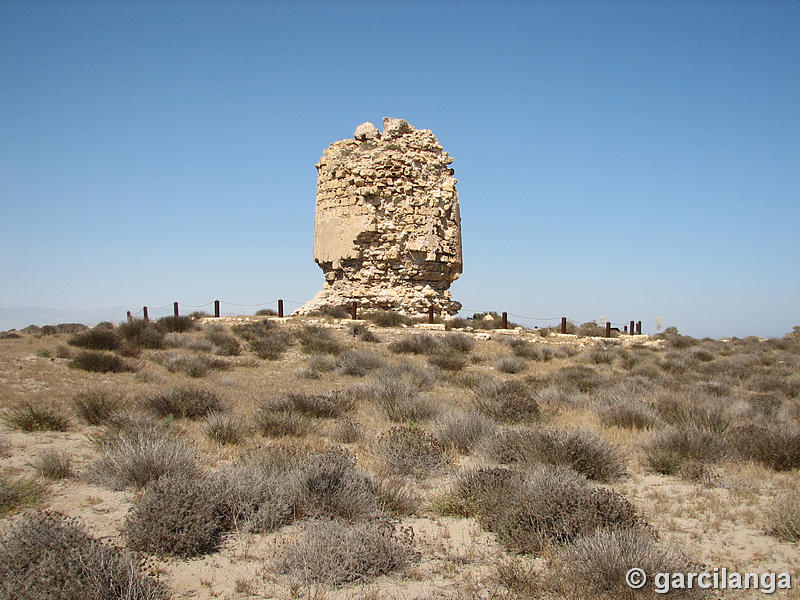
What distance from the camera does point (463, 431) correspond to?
643 cm

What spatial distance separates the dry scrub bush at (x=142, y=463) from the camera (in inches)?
182

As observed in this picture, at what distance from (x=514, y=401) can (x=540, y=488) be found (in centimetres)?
383

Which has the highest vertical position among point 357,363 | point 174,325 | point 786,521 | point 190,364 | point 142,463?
point 174,325

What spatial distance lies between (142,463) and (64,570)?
6.15 ft

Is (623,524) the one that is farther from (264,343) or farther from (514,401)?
(264,343)

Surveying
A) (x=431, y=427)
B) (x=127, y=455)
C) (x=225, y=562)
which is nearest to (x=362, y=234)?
(x=431, y=427)

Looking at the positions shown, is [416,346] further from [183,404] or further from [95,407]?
[95,407]

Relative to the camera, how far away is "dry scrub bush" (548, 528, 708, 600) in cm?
301

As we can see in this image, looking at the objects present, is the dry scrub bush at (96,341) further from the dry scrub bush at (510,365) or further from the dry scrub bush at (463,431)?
the dry scrub bush at (463,431)

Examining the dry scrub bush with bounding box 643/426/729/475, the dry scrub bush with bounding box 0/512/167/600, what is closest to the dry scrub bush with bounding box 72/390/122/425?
the dry scrub bush with bounding box 0/512/167/600

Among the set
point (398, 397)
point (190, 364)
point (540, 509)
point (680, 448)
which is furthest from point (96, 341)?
point (680, 448)

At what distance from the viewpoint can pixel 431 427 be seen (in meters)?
6.96

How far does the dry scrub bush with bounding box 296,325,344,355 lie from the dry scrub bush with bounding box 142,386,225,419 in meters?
5.99

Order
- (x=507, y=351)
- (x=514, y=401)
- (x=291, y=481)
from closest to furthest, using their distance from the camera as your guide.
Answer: (x=291, y=481), (x=514, y=401), (x=507, y=351)
